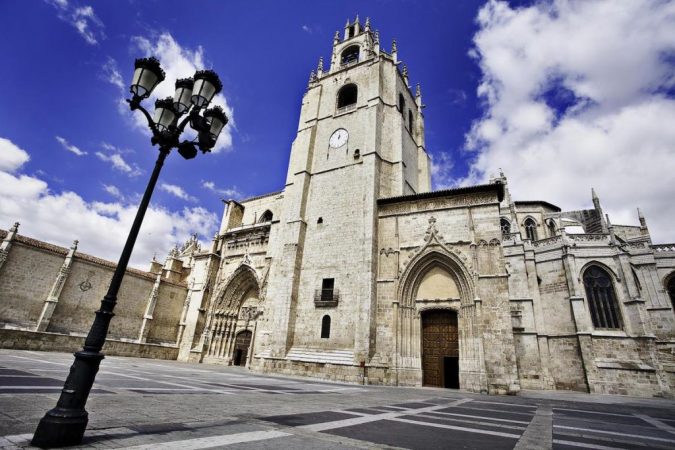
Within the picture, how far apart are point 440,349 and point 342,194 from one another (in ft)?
30.6

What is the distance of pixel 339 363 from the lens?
14.1m

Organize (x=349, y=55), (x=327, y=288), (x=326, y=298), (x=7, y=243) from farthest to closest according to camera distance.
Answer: (x=349, y=55), (x=7, y=243), (x=327, y=288), (x=326, y=298)

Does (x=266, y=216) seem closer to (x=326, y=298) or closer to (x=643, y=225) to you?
(x=326, y=298)

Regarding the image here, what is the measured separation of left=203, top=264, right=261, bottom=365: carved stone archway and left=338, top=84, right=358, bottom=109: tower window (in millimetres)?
13192

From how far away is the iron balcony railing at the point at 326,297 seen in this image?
1574 cm

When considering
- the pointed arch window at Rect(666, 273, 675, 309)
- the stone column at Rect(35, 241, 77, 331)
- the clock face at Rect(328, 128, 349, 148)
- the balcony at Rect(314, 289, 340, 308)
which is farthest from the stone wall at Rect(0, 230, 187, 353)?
the pointed arch window at Rect(666, 273, 675, 309)

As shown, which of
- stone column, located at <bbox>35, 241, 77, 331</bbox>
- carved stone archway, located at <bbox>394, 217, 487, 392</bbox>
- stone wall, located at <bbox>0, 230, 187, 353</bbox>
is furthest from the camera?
stone column, located at <bbox>35, 241, 77, 331</bbox>

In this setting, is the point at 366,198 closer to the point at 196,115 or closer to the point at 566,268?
the point at 196,115

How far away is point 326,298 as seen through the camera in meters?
16.1

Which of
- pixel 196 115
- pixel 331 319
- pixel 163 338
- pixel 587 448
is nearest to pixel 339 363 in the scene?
pixel 331 319

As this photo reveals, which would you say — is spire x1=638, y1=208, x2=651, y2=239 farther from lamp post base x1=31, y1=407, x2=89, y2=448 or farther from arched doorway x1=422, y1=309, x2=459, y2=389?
lamp post base x1=31, y1=407, x2=89, y2=448

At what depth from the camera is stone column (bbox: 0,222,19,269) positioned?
653 inches

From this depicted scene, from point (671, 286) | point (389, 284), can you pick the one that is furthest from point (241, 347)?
point (671, 286)

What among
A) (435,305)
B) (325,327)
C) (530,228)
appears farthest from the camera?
(530,228)
